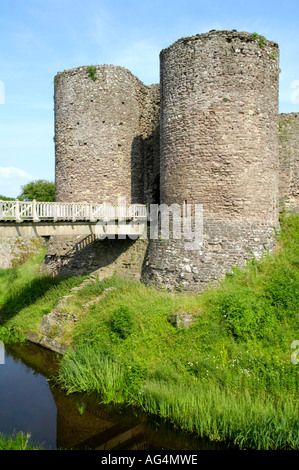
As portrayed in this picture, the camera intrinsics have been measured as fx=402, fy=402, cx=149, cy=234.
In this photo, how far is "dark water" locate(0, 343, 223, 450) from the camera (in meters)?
8.51

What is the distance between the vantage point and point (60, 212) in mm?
14266

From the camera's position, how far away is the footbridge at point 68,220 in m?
12.6

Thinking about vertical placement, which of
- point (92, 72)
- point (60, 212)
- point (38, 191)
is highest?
point (92, 72)

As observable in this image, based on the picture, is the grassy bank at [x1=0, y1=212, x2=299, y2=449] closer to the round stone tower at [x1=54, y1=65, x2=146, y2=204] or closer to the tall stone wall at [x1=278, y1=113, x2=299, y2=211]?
the tall stone wall at [x1=278, y1=113, x2=299, y2=211]

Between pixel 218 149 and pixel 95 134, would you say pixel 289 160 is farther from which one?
pixel 95 134

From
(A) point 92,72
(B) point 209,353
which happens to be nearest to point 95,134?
(A) point 92,72

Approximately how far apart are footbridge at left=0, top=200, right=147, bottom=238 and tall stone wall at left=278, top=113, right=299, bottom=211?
5818mm

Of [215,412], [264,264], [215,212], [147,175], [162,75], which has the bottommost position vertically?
[215,412]

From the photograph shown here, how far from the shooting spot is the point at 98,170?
61.6 ft

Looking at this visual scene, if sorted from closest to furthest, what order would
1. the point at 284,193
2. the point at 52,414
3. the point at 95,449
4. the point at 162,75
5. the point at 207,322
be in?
the point at 95,449 < the point at 52,414 < the point at 207,322 < the point at 162,75 < the point at 284,193

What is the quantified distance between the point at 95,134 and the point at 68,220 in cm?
618

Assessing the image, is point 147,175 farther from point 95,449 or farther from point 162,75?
point 95,449
